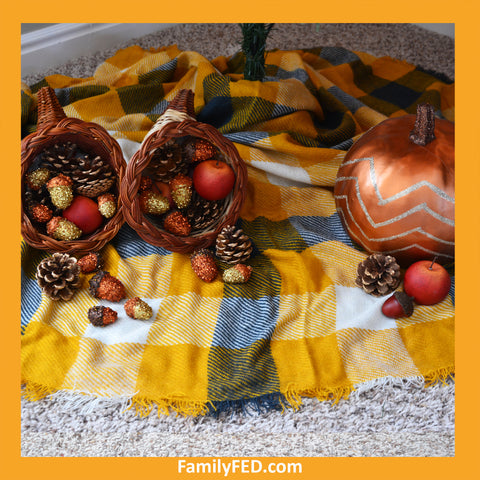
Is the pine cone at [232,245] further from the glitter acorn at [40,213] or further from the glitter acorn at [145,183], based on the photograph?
the glitter acorn at [40,213]

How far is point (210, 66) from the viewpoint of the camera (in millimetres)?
1439

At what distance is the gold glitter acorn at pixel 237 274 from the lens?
101cm

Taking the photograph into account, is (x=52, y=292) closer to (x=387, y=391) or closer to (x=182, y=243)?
(x=182, y=243)

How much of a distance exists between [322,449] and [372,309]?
0.95ft

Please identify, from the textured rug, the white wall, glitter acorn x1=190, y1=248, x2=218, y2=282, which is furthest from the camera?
the white wall

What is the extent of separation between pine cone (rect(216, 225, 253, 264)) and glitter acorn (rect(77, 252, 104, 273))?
9.7 inches

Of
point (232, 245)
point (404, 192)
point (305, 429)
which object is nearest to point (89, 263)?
point (232, 245)

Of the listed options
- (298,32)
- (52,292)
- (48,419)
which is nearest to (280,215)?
(52,292)

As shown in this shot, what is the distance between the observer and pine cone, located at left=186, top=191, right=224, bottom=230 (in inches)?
42.7

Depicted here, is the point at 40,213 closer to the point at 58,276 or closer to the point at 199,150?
the point at 58,276

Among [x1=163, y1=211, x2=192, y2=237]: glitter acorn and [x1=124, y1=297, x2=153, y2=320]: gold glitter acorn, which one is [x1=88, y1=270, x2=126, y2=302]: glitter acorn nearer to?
[x1=124, y1=297, x2=153, y2=320]: gold glitter acorn

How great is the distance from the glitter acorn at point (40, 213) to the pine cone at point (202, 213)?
29cm

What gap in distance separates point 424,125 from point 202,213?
48 centimetres

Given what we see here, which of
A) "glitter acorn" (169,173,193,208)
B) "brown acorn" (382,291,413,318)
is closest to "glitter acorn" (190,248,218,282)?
"glitter acorn" (169,173,193,208)
